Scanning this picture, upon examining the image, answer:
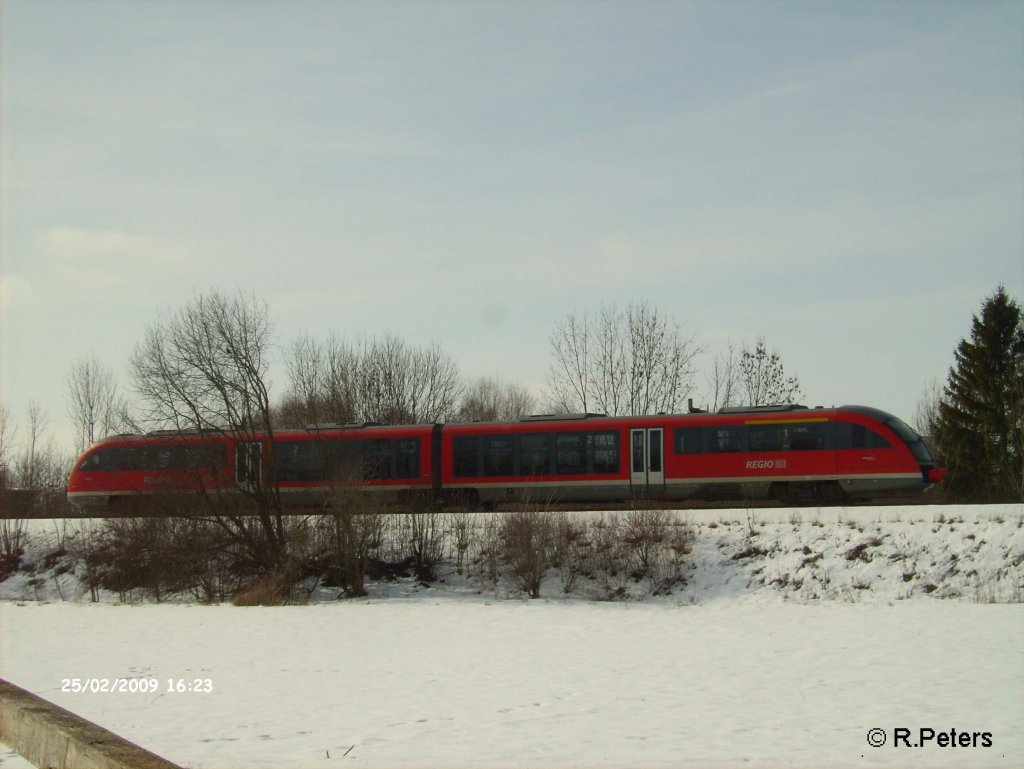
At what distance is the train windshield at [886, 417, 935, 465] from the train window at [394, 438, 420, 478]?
14591mm

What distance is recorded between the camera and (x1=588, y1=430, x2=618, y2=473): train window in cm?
2991

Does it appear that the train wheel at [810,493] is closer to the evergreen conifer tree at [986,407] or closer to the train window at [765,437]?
the train window at [765,437]

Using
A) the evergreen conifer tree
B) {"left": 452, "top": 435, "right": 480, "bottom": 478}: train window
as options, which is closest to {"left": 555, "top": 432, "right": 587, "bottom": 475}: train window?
{"left": 452, "top": 435, "right": 480, "bottom": 478}: train window

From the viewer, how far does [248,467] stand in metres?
27.8

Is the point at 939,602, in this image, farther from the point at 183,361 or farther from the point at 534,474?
the point at 183,361

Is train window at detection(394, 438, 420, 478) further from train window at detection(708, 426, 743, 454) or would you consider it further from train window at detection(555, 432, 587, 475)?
train window at detection(708, 426, 743, 454)

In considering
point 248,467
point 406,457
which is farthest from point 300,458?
point 248,467

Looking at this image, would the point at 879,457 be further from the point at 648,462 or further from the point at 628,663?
the point at 628,663

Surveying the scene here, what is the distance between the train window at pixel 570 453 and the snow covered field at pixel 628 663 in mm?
4823

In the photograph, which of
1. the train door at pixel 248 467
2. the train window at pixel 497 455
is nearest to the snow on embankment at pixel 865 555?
the train window at pixel 497 455

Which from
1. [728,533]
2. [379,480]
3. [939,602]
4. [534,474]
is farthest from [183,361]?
[939,602]

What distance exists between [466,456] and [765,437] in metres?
9.53

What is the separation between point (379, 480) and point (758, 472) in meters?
12.1

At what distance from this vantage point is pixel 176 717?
39.3ft
